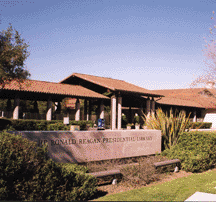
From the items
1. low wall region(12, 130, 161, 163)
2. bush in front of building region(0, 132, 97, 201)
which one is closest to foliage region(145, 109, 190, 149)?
low wall region(12, 130, 161, 163)

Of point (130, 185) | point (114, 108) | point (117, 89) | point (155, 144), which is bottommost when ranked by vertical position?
point (130, 185)

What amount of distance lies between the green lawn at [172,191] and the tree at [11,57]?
941 centimetres

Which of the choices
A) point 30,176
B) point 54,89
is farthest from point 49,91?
point 30,176

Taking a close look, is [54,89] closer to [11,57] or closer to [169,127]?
[11,57]

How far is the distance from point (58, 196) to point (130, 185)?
2.35m

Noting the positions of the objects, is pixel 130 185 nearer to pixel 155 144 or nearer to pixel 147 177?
pixel 147 177

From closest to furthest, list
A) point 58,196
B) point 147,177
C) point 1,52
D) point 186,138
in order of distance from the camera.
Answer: point 58,196, point 147,177, point 186,138, point 1,52

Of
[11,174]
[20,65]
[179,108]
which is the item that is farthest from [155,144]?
[179,108]

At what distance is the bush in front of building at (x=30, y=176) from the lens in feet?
13.9

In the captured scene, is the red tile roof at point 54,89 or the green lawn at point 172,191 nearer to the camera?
the green lawn at point 172,191

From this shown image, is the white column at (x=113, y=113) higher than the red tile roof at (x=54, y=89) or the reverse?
the reverse

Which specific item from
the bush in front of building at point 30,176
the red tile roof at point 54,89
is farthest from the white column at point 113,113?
the bush in front of building at point 30,176

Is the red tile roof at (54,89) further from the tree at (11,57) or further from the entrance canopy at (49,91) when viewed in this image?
the tree at (11,57)

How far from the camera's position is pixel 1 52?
12.3 m
